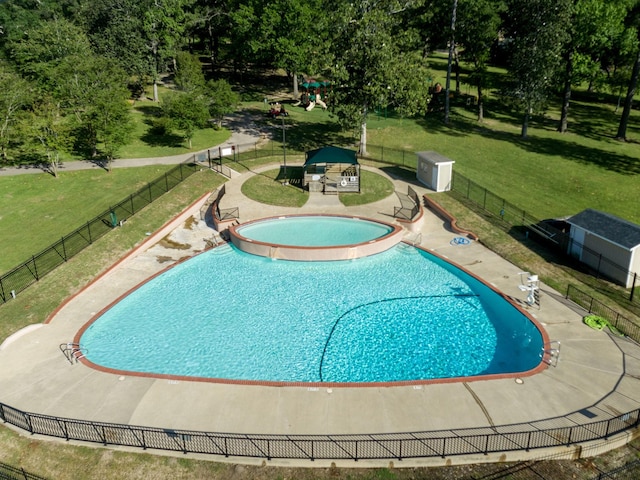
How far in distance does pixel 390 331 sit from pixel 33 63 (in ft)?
178

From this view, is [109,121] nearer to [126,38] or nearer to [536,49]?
[126,38]

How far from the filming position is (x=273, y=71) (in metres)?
80.3

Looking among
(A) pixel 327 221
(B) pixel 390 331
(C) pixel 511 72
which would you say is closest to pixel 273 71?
(C) pixel 511 72

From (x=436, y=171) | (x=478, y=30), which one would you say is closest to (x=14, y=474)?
(x=436, y=171)

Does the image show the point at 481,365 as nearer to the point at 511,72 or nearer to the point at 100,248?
the point at 100,248

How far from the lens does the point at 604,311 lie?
81.5 ft

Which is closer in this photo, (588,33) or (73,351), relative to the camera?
(73,351)

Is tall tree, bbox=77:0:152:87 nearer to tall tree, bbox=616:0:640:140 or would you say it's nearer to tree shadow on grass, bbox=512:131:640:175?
tree shadow on grass, bbox=512:131:640:175

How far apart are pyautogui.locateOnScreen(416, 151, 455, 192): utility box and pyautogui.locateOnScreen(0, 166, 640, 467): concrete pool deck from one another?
18.1 meters

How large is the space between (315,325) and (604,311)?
14.5 meters

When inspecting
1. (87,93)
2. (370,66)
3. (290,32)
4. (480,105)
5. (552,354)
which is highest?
(290,32)

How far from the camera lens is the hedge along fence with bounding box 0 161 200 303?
90.2 ft

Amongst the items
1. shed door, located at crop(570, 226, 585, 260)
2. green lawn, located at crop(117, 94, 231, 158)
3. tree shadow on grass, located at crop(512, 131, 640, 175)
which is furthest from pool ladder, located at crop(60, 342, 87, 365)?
tree shadow on grass, located at crop(512, 131, 640, 175)

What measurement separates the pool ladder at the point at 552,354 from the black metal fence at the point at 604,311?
3.65 m
